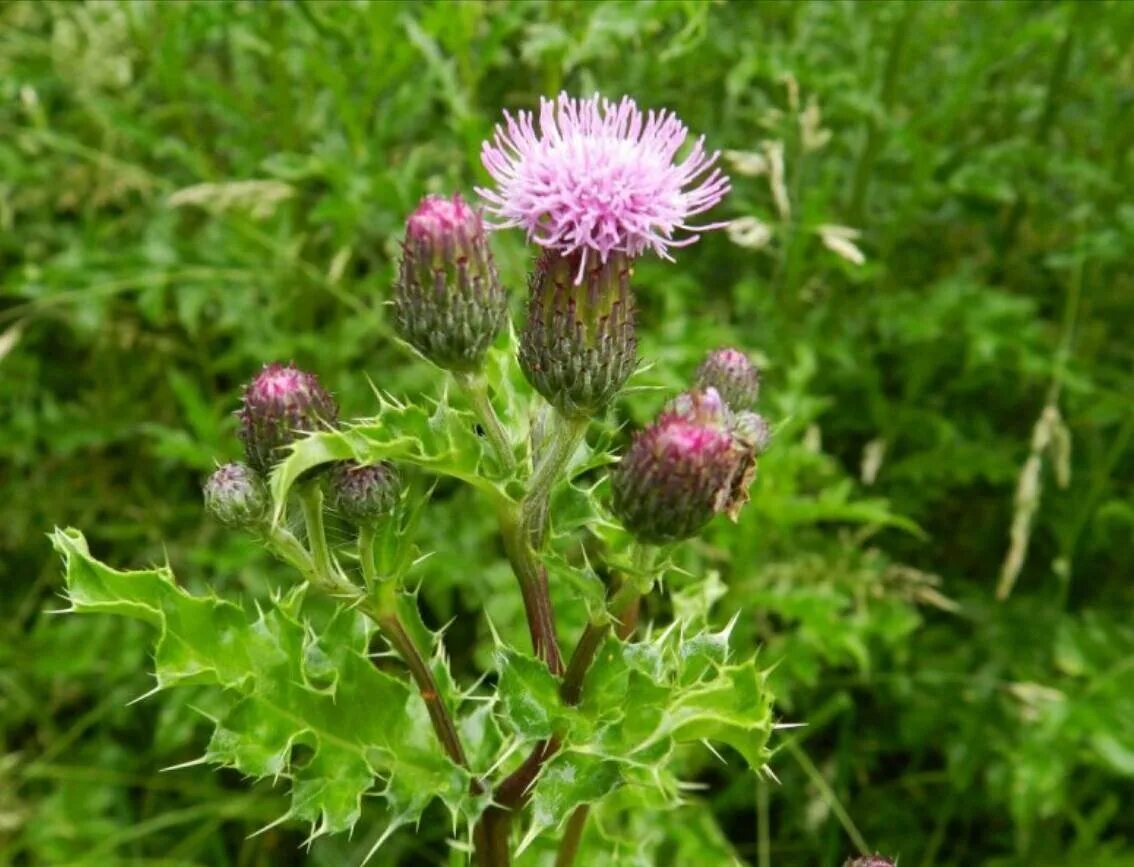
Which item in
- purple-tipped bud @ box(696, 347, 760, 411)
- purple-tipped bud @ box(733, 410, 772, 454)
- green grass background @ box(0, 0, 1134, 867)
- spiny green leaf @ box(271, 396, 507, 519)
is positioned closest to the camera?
spiny green leaf @ box(271, 396, 507, 519)

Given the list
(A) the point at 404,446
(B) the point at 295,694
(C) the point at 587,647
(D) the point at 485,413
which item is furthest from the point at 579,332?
(B) the point at 295,694

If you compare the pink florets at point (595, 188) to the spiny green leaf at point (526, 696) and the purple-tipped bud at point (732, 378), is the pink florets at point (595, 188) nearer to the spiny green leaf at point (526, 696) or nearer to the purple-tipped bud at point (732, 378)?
the purple-tipped bud at point (732, 378)

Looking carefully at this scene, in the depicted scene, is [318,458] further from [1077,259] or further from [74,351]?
[74,351]

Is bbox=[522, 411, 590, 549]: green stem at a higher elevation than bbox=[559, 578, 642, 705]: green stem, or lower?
higher

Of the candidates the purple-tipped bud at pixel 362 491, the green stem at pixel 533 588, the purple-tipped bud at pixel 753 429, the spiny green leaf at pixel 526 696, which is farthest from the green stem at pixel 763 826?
the purple-tipped bud at pixel 362 491

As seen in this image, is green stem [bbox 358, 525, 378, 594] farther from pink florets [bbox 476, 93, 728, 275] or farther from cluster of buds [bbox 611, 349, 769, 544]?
pink florets [bbox 476, 93, 728, 275]

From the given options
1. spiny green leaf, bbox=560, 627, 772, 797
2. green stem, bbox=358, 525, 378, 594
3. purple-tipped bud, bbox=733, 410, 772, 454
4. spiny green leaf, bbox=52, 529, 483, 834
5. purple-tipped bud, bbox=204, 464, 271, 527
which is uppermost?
purple-tipped bud, bbox=733, 410, 772, 454

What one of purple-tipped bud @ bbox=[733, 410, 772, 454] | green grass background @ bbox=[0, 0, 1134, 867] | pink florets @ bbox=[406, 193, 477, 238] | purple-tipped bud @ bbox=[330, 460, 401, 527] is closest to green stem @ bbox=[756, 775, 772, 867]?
green grass background @ bbox=[0, 0, 1134, 867]

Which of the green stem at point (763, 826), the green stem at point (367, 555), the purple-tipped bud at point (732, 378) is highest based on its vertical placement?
the purple-tipped bud at point (732, 378)
